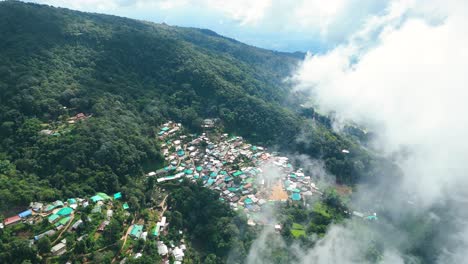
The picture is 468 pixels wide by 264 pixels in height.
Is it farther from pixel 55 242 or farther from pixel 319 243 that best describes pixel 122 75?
pixel 319 243

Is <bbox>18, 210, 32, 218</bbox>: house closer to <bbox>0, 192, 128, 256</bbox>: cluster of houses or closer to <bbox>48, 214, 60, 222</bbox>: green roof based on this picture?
<bbox>0, 192, 128, 256</bbox>: cluster of houses

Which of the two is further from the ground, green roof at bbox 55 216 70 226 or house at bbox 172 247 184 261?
green roof at bbox 55 216 70 226

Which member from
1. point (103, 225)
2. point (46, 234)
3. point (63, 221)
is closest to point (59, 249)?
point (46, 234)

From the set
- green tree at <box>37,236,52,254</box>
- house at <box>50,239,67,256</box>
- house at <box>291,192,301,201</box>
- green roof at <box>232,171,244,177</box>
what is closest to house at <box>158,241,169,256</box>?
house at <box>50,239,67,256</box>

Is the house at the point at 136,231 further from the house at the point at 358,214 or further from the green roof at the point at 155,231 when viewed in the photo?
the house at the point at 358,214

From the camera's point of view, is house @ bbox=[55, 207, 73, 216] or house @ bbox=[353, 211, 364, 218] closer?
house @ bbox=[55, 207, 73, 216]

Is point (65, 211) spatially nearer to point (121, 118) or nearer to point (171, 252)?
point (171, 252)

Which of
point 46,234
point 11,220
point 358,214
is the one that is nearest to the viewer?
point 46,234
